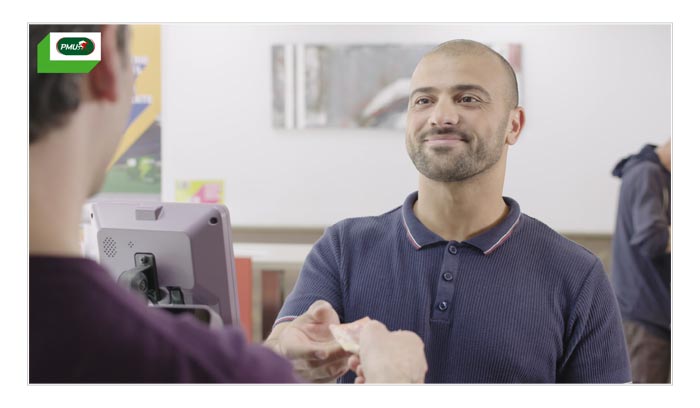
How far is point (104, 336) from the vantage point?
751mm

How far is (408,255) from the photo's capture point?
1.50 meters

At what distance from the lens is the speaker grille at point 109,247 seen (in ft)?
4.61

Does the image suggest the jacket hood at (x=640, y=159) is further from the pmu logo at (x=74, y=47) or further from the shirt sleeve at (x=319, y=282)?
the pmu logo at (x=74, y=47)

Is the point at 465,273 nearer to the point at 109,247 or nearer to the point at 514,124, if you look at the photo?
the point at 514,124

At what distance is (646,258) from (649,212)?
0.21m

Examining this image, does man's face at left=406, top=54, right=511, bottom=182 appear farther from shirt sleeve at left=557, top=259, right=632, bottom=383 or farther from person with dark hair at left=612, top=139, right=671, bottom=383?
person with dark hair at left=612, top=139, right=671, bottom=383

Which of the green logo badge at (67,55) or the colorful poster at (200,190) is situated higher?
the green logo badge at (67,55)

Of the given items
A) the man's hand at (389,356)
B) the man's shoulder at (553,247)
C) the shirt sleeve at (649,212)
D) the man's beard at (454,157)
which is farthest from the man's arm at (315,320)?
the shirt sleeve at (649,212)

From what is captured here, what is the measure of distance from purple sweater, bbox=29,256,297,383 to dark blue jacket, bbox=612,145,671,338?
83.8 inches

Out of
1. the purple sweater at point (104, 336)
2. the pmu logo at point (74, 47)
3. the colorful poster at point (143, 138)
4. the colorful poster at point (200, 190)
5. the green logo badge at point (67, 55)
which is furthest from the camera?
the colorful poster at point (200, 190)

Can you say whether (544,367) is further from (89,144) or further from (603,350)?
(89,144)

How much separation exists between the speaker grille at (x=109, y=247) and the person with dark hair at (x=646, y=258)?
190cm

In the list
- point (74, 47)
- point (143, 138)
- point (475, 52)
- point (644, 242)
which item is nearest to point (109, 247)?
point (74, 47)

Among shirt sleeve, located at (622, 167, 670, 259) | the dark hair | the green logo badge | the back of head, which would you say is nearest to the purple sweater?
the dark hair
